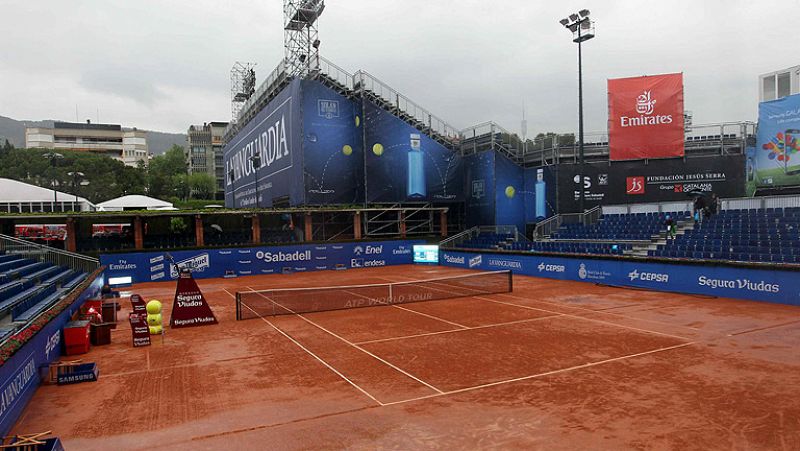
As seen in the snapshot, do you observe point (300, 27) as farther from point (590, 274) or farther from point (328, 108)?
point (590, 274)

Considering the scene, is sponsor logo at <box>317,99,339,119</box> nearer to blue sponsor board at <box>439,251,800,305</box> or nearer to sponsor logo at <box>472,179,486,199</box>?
sponsor logo at <box>472,179,486,199</box>

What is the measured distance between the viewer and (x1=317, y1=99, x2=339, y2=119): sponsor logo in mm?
39344

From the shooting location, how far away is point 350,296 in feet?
70.0

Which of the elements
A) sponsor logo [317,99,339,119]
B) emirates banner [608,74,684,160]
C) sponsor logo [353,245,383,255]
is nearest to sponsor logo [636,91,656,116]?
emirates banner [608,74,684,160]

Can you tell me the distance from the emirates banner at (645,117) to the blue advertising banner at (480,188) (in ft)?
31.6

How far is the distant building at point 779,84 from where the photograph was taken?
198ft

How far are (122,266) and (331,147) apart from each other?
1762cm

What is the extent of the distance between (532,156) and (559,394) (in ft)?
112

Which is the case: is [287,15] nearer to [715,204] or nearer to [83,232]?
[83,232]

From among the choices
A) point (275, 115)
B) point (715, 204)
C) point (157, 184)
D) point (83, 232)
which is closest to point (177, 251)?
point (83, 232)

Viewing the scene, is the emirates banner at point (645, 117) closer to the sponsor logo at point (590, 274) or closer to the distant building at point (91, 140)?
the sponsor logo at point (590, 274)

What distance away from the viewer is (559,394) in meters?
8.69

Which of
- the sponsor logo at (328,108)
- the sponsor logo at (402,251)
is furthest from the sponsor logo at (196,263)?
the sponsor logo at (328,108)

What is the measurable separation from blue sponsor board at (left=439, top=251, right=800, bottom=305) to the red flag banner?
19133 mm
